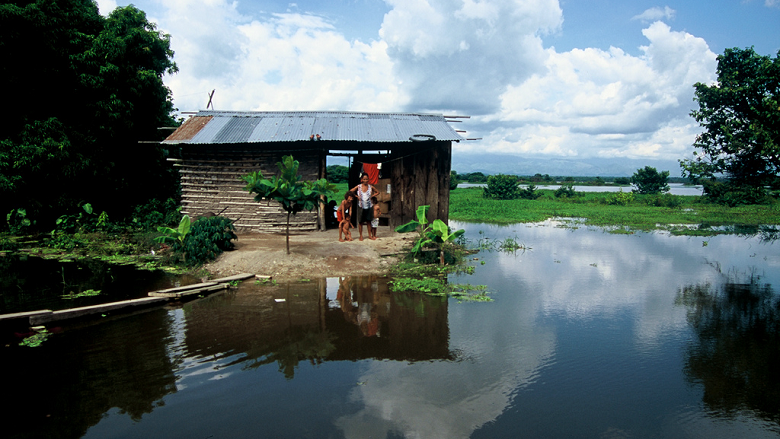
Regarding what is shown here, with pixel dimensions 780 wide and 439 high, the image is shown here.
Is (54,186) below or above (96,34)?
below

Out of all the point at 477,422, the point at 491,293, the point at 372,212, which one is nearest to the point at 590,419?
Answer: the point at 477,422

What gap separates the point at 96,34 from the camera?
14.4m

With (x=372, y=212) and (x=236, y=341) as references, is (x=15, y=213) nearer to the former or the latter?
(x=372, y=212)

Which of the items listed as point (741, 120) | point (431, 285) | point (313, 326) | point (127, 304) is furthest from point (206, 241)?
point (741, 120)

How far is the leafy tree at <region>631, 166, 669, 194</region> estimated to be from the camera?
116 feet

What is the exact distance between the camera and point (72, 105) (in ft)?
45.8

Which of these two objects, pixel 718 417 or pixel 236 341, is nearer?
pixel 718 417

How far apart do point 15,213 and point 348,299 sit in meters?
12.7

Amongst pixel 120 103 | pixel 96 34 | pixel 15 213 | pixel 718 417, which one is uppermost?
pixel 96 34

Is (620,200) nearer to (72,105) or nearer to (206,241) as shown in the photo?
(206,241)

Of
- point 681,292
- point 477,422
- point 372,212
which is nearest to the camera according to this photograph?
point 477,422

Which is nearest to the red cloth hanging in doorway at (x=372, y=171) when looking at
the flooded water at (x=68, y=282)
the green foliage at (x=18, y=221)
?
the flooded water at (x=68, y=282)

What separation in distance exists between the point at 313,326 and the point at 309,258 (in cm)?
373

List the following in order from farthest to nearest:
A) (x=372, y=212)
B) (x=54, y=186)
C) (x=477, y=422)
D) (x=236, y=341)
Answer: (x=54, y=186), (x=372, y=212), (x=236, y=341), (x=477, y=422)
